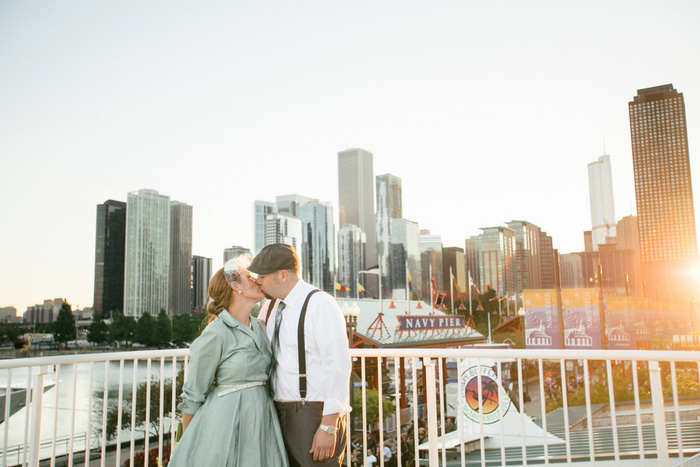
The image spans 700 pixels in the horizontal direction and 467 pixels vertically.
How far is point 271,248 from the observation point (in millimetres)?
2586

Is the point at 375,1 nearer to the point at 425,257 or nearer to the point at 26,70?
the point at 26,70

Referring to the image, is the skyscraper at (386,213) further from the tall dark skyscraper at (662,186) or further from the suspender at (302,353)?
the suspender at (302,353)

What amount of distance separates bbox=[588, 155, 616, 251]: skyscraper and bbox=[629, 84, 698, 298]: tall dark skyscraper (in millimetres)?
33618

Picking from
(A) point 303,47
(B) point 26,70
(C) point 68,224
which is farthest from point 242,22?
(C) point 68,224

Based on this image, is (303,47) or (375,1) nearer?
(375,1)

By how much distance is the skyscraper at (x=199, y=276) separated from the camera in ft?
379

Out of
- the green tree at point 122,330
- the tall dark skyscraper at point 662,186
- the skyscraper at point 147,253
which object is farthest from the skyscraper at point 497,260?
the green tree at point 122,330

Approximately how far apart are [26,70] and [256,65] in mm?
10989

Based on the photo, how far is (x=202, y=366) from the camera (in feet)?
8.02

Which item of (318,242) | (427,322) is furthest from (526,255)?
(427,322)

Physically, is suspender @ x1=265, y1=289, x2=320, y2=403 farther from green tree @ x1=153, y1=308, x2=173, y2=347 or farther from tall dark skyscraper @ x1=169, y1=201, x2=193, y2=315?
tall dark skyscraper @ x1=169, y1=201, x2=193, y2=315

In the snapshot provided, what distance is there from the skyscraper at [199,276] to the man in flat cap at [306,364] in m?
117

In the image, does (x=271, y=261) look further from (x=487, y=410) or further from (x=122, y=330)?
(x=122, y=330)

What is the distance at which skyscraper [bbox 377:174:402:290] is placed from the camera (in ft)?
481
